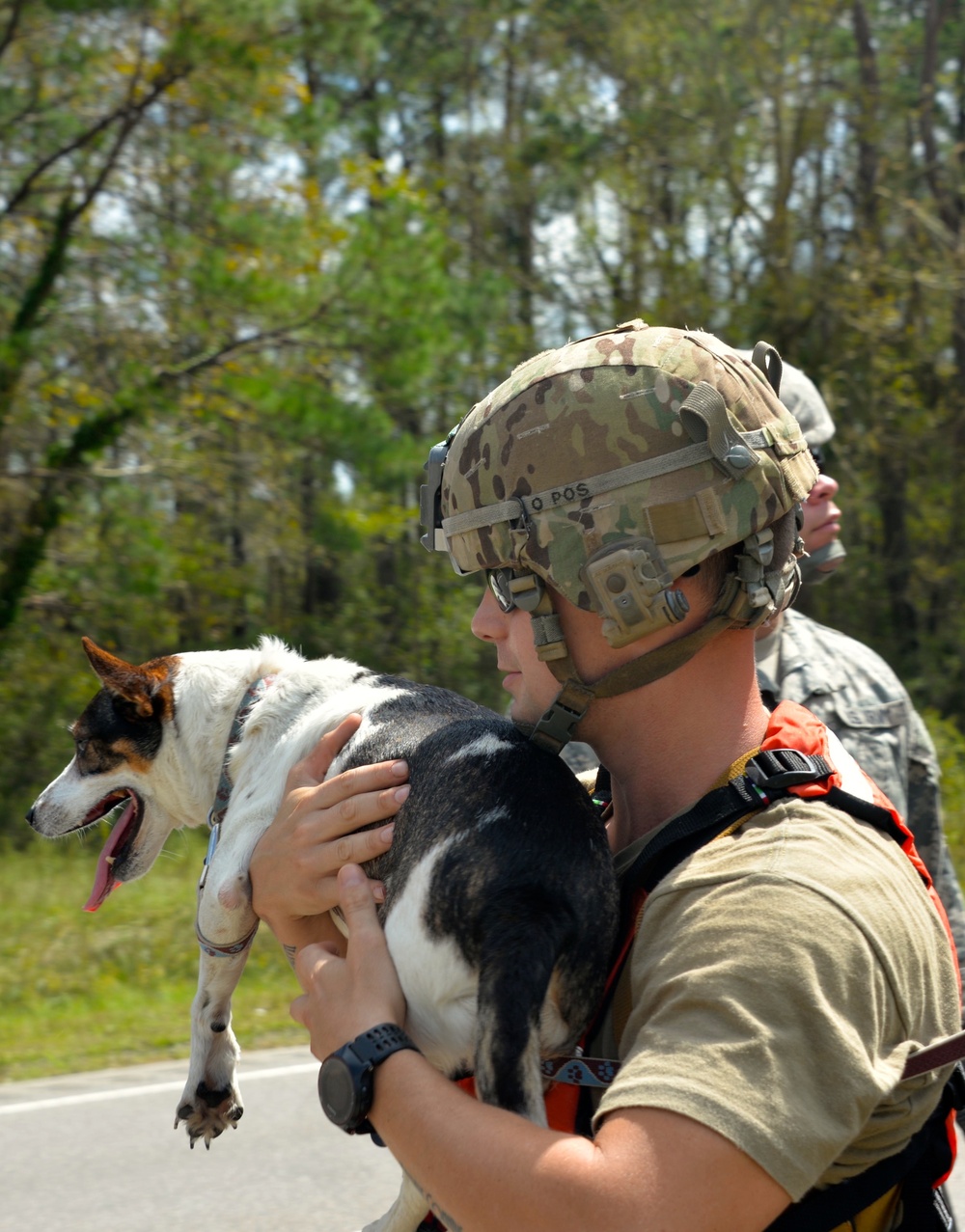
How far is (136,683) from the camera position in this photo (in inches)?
135

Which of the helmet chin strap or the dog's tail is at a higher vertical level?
the helmet chin strap

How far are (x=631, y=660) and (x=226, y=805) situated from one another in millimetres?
1483

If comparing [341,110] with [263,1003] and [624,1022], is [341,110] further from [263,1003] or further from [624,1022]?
[624,1022]

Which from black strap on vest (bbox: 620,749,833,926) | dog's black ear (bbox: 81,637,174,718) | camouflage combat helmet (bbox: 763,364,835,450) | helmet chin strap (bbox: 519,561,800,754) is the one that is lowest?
black strap on vest (bbox: 620,749,833,926)

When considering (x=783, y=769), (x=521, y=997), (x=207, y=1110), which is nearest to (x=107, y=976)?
(x=207, y=1110)

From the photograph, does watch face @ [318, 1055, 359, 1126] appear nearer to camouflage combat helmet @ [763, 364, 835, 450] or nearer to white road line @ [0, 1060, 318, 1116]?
camouflage combat helmet @ [763, 364, 835, 450]

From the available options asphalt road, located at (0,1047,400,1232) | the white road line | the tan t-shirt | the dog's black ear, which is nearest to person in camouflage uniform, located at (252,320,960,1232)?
the tan t-shirt

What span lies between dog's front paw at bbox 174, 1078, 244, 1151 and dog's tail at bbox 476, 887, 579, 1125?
1284 millimetres

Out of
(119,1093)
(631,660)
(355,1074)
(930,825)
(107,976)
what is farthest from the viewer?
(107,976)

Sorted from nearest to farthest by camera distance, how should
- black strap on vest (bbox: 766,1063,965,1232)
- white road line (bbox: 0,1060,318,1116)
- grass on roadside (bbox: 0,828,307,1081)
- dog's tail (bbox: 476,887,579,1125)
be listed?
black strap on vest (bbox: 766,1063,965,1232) < dog's tail (bbox: 476,887,579,1125) < white road line (bbox: 0,1060,318,1116) < grass on roadside (bbox: 0,828,307,1081)

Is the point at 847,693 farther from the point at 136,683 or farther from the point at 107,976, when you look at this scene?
the point at 107,976

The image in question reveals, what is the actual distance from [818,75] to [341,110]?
7864 millimetres

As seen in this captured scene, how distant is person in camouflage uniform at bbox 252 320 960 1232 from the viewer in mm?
1402

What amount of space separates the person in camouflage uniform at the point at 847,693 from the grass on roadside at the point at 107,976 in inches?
153
